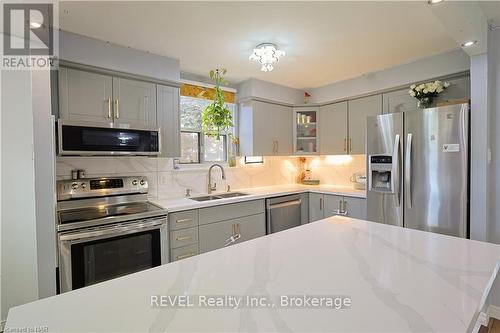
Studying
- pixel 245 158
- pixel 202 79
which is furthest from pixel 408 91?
pixel 202 79

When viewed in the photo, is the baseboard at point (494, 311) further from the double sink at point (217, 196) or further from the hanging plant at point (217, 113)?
the hanging plant at point (217, 113)

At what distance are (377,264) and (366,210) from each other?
2104 millimetres

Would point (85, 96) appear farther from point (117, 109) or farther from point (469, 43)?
point (469, 43)

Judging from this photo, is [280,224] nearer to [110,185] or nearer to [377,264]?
[110,185]

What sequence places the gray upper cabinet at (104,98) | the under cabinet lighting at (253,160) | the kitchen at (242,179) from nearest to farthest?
the kitchen at (242,179), the gray upper cabinet at (104,98), the under cabinet lighting at (253,160)

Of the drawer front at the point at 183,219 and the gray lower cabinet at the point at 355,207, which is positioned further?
the gray lower cabinet at the point at 355,207

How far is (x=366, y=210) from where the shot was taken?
286cm

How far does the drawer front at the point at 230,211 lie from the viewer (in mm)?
2539

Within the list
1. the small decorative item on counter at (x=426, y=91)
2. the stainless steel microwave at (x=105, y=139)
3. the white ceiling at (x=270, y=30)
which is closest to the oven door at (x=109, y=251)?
the stainless steel microwave at (x=105, y=139)

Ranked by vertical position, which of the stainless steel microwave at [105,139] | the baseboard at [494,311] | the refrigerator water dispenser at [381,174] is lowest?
the baseboard at [494,311]

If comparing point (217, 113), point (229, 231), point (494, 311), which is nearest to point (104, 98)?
point (217, 113)

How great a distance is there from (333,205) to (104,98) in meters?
2.82

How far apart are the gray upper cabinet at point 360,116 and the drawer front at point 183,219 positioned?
2256 mm

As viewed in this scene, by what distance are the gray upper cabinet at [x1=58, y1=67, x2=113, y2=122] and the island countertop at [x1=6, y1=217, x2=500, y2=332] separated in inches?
69.8
